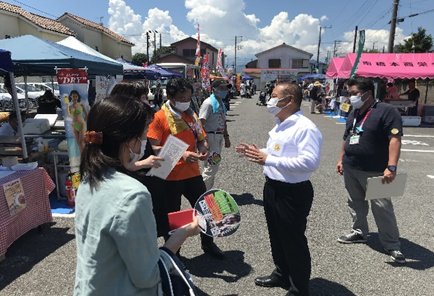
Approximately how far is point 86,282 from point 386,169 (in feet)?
9.21

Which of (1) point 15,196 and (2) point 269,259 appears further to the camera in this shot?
(1) point 15,196

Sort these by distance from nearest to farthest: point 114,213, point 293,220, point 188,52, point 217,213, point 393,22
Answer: point 114,213, point 217,213, point 293,220, point 393,22, point 188,52

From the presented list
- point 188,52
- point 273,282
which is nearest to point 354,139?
point 273,282

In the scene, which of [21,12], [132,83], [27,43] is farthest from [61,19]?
[132,83]

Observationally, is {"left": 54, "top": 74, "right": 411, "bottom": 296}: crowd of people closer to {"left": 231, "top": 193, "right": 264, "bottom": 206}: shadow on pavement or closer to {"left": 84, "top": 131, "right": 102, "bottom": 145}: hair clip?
{"left": 84, "top": 131, "right": 102, "bottom": 145}: hair clip

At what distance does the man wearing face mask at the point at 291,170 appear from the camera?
7.22 ft

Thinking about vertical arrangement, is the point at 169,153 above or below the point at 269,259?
above

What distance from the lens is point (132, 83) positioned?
2973 millimetres

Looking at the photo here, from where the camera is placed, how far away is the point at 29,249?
3.50 metres

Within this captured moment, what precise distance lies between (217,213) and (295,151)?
78cm

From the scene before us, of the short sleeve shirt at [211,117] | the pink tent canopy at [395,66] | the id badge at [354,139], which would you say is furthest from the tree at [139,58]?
the id badge at [354,139]

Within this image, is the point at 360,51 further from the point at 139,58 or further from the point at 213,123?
the point at 139,58

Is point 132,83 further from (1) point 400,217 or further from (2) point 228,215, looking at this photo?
(1) point 400,217

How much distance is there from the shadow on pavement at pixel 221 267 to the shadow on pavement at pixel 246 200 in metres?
1.46
